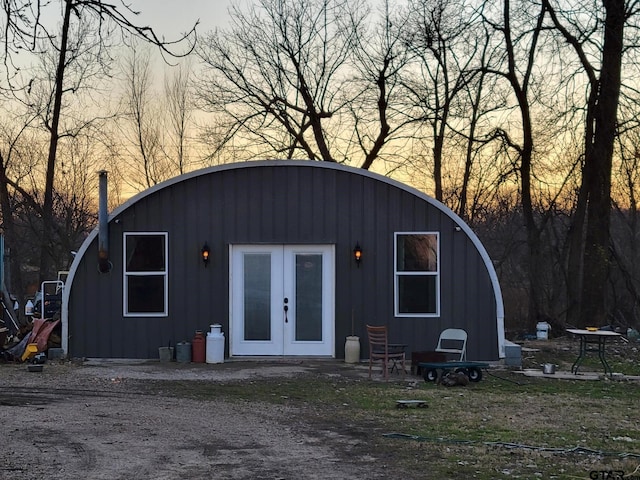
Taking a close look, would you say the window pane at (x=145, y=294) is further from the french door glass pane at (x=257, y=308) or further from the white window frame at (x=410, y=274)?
the white window frame at (x=410, y=274)

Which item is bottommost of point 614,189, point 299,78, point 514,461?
point 514,461

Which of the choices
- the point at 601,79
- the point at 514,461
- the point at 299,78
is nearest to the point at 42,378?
the point at 514,461

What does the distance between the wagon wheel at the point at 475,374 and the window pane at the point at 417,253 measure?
2.72 metres

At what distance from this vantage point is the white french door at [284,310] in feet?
46.7

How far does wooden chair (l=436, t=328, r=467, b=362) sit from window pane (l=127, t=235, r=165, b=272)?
189 inches

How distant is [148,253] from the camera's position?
14250 millimetres

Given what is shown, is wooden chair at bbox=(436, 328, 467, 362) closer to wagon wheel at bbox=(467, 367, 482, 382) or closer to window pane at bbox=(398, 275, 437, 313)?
window pane at bbox=(398, 275, 437, 313)

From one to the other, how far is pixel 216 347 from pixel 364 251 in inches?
115

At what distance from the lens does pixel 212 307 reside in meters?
14.2

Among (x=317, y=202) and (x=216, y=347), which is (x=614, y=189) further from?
(x=216, y=347)

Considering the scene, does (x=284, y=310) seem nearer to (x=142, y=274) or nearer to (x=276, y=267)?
(x=276, y=267)

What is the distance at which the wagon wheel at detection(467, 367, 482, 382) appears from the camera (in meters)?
11.7

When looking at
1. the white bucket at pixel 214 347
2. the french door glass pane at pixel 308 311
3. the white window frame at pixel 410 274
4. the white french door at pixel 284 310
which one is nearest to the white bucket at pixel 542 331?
the white window frame at pixel 410 274

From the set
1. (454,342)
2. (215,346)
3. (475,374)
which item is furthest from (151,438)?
(454,342)
